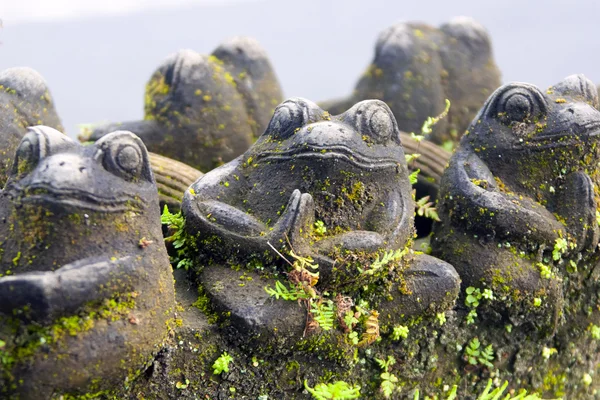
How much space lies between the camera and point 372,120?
293 centimetres

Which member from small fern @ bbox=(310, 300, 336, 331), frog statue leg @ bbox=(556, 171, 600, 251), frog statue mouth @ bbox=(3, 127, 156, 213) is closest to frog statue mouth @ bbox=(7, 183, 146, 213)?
frog statue mouth @ bbox=(3, 127, 156, 213)

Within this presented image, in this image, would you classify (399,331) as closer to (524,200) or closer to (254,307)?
(254,307)

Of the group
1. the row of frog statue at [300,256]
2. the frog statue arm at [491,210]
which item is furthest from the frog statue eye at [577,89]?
the frog statue arm at [491,210]

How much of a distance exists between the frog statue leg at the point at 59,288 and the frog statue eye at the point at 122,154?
333 mm

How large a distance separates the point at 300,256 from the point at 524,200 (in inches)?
50.5

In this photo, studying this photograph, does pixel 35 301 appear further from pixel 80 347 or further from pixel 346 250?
pixel 346 250

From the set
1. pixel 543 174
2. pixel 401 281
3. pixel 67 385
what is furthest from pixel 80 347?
pixel 543 174

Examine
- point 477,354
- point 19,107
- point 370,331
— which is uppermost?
point 19,107

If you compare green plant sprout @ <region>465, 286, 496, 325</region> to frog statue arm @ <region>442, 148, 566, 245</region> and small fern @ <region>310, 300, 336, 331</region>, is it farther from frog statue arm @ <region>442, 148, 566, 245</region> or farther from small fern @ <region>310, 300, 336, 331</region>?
small fern @ <region>310, 300, 336, 331</region>

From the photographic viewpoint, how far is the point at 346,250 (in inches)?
107

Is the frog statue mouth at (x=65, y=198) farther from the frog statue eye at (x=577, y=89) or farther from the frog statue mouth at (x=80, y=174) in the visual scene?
the frog statue eye at (x=577, y=89)

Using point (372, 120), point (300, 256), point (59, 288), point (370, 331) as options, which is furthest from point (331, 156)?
point (59, 288)

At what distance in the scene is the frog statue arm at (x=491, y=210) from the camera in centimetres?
318

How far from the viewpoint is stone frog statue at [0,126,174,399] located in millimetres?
2203
